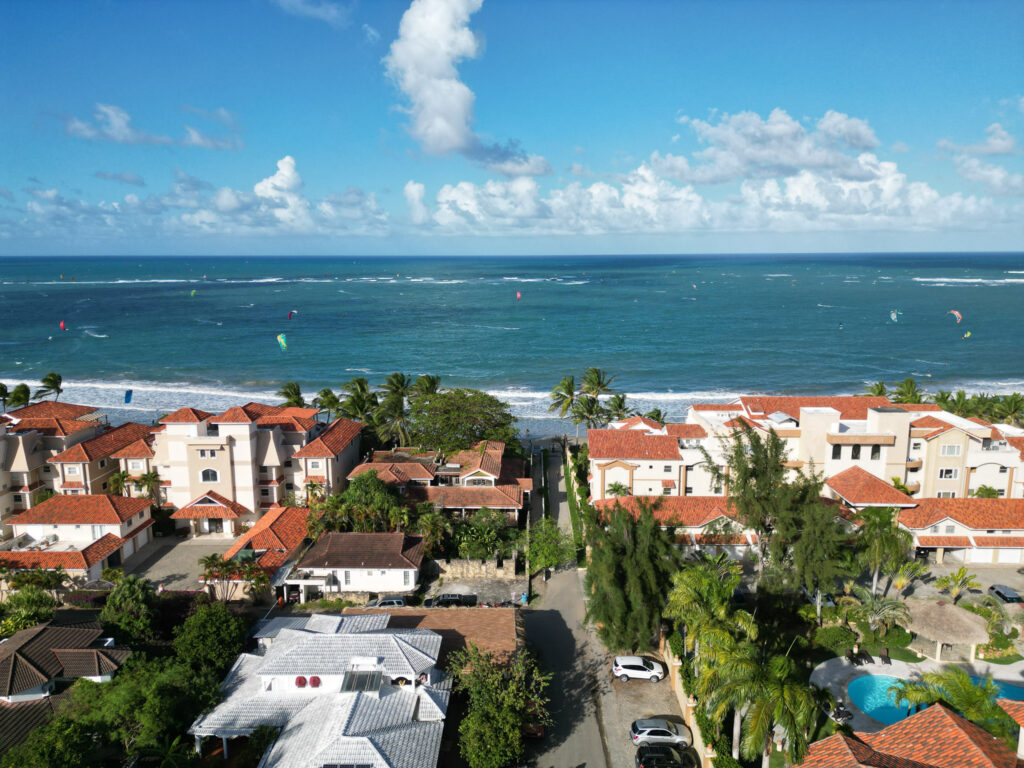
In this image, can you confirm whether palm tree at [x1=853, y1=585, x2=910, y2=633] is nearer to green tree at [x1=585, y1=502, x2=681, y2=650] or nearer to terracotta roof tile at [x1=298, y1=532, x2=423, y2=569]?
green tree at [x1=585, y1=502, x2=681, y2=650]

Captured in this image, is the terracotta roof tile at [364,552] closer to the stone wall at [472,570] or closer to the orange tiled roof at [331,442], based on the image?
the stone wall at [472,570]

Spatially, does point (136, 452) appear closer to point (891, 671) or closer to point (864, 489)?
point (891, 671)

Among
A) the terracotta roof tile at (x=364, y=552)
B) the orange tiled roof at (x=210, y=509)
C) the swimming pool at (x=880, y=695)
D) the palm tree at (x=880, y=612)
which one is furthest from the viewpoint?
the orange tiled roof at (x=210, y=509)

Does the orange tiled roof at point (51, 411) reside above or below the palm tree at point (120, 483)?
above

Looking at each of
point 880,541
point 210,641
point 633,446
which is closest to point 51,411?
point 210,641

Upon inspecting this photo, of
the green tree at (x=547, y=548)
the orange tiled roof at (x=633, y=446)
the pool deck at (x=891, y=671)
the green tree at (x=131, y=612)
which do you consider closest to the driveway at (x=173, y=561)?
the green tree at (x=131, y=612)

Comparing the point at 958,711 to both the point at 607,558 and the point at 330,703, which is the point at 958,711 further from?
the point at 330,703

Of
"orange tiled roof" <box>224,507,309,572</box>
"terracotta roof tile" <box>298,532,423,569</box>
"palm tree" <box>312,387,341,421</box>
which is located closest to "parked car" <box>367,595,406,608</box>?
"terracotta roof tile" <box>298,532,423,569</box>
